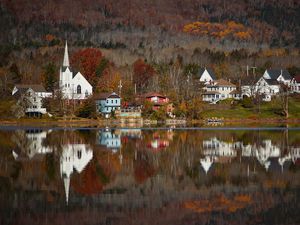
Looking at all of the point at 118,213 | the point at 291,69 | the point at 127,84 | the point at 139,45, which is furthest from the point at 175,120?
the point at 139,45

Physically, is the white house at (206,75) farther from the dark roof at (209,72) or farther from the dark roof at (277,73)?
the dark roof at (277,73)

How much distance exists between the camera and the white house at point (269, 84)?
111 m

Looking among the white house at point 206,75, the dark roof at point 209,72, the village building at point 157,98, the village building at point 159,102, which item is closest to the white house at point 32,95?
the village building at point 157,98

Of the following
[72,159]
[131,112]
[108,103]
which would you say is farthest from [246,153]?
[108,103]

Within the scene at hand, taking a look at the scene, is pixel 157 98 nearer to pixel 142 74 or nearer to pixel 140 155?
pixel 142 74

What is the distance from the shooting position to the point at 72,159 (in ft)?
117

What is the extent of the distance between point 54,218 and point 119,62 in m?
139

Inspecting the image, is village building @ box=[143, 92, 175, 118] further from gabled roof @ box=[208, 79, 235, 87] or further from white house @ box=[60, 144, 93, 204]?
white house @ box=[60, 144, 93, 204]

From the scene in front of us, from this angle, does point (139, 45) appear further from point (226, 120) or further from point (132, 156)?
point (132, 156)

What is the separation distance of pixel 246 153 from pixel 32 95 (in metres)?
65.2

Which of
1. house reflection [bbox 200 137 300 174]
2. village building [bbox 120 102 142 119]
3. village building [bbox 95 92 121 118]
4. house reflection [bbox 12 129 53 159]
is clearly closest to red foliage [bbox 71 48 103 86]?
village building [bbox 95 92 121 118]

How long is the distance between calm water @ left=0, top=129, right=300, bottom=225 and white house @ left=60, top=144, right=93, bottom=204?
0.05m

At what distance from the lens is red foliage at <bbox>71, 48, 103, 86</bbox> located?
12350cm

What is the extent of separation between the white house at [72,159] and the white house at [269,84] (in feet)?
214
